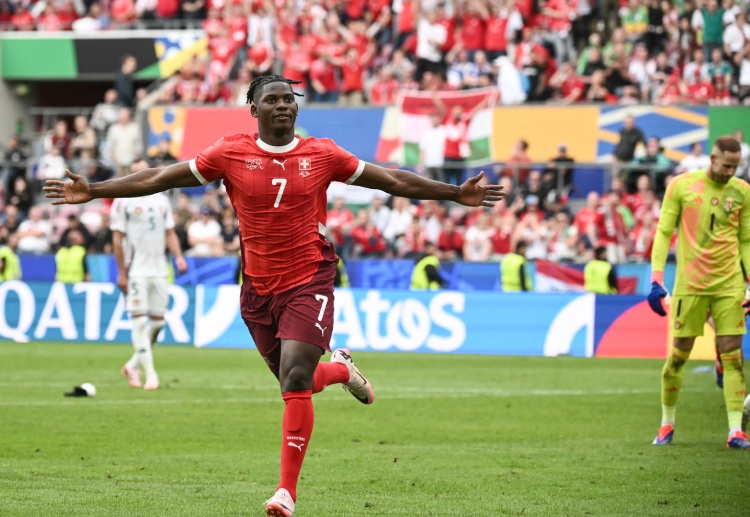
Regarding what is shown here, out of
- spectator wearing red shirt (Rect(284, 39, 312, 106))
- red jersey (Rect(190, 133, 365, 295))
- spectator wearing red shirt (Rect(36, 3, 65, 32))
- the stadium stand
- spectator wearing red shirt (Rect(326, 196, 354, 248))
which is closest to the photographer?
red jersey (Rect(190, 133, 365, 295))

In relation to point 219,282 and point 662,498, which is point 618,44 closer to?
point 219,282

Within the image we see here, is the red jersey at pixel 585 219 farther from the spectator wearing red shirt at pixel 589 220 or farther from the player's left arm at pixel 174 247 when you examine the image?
the player's left arm at pixel 174 247

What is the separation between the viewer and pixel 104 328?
22.1m

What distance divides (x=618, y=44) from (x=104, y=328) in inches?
461

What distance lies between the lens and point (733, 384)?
10.8 metres

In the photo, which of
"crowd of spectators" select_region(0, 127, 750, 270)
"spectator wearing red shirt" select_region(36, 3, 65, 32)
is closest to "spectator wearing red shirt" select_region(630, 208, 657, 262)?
"crowd of spectators" select_region(0, 127, 750, 270)

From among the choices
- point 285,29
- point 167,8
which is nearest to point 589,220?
point 285,29

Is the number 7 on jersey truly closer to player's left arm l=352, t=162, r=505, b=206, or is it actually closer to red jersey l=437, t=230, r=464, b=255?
player's left arm l=352, t=162, r=505, b=206

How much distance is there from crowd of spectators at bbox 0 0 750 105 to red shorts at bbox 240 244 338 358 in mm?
18890

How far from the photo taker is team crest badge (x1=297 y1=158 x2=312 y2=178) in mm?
7895

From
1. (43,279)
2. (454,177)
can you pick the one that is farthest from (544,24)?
(43,279)

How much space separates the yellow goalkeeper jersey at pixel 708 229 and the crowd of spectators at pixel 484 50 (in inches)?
601

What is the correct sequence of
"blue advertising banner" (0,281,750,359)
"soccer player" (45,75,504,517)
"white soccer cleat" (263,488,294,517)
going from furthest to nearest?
"blue advertising banner" (0,281,750,359) → "soccer player" (45,75,504,517) → "white soccer cleat" (263,488,294,517)

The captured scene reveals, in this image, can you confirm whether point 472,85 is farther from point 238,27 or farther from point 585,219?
point 238,27
